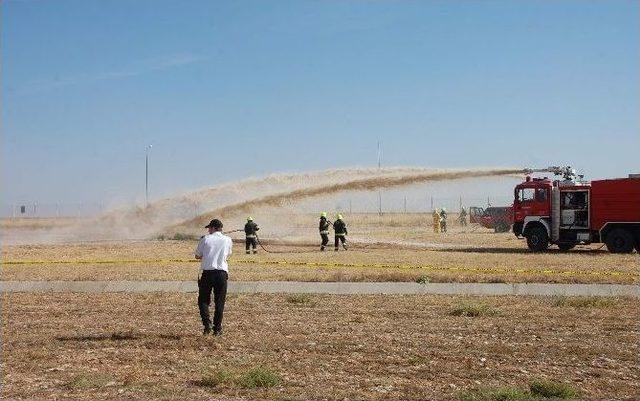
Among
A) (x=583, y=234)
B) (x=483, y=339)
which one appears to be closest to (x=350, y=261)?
(x=583, y=234)

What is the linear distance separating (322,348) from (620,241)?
2180 cm

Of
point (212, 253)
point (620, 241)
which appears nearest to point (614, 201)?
point (620, 241)

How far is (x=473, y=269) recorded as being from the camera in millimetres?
20219

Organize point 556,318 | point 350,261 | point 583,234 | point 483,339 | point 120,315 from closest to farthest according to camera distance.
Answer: point 483,339
point 556,318
point 120,315
point 350,261
point 583,234

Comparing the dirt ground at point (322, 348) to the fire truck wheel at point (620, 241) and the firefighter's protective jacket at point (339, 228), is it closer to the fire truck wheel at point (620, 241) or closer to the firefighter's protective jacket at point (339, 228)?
the fire truck wheel at point (620, 241)

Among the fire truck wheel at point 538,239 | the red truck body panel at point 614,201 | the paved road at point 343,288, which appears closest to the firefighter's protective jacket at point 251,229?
the paved road at point 343,288

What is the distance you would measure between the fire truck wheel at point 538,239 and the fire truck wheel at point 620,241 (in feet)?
8.77

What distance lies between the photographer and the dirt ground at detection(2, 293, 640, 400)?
25.0ft

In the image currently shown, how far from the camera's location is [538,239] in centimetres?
2983

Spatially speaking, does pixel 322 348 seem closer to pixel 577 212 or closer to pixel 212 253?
pixel 212 253

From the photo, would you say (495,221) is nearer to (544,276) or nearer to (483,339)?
(544,276)

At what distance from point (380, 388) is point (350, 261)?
1670 cm

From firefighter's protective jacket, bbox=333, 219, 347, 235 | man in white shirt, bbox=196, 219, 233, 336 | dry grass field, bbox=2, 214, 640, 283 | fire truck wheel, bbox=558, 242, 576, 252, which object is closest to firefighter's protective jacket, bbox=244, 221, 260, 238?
dry grass field, bbox=2, 214, 640, 283

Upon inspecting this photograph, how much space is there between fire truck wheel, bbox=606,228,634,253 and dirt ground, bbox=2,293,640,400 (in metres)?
14.8
